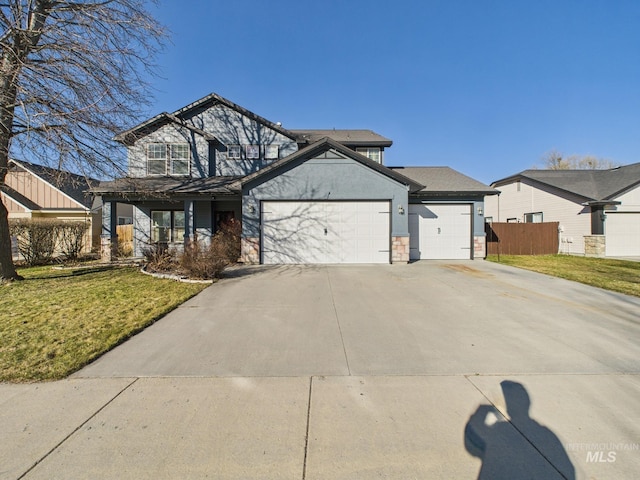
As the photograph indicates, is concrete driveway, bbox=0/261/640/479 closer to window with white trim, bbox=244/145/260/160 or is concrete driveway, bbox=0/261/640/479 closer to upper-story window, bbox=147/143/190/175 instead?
window with white trim, bbox=244/145/260/160

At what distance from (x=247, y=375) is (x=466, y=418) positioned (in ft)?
7.72

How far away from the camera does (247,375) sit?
325 centimetres

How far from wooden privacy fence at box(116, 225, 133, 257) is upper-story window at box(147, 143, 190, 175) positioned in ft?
12.6

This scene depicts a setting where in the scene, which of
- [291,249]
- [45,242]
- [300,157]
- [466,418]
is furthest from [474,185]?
[45,242]

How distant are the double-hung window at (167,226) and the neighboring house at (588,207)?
22501 millimetres

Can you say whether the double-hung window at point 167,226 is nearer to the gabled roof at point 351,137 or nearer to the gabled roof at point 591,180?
the gabled roof at point 351,137

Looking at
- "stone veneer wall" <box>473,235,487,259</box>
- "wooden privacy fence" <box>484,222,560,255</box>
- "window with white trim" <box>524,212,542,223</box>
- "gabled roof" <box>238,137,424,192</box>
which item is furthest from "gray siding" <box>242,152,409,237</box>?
"window with white trim" <box>524,212,542,223</box>

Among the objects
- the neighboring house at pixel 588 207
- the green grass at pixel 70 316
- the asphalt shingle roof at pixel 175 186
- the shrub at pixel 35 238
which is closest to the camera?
the green grass at pixel 70 316

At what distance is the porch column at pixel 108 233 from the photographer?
41.0 feet

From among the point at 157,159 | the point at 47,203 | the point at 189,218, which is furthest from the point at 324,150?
the point at 47,203

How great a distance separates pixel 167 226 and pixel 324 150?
9.34 m

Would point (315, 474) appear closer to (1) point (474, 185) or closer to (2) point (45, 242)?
(1) point (474, 185)

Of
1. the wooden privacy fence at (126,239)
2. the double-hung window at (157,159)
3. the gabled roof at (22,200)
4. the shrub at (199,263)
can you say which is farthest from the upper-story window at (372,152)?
the gabled roof at (22,200)

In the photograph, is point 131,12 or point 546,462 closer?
point 546,462
